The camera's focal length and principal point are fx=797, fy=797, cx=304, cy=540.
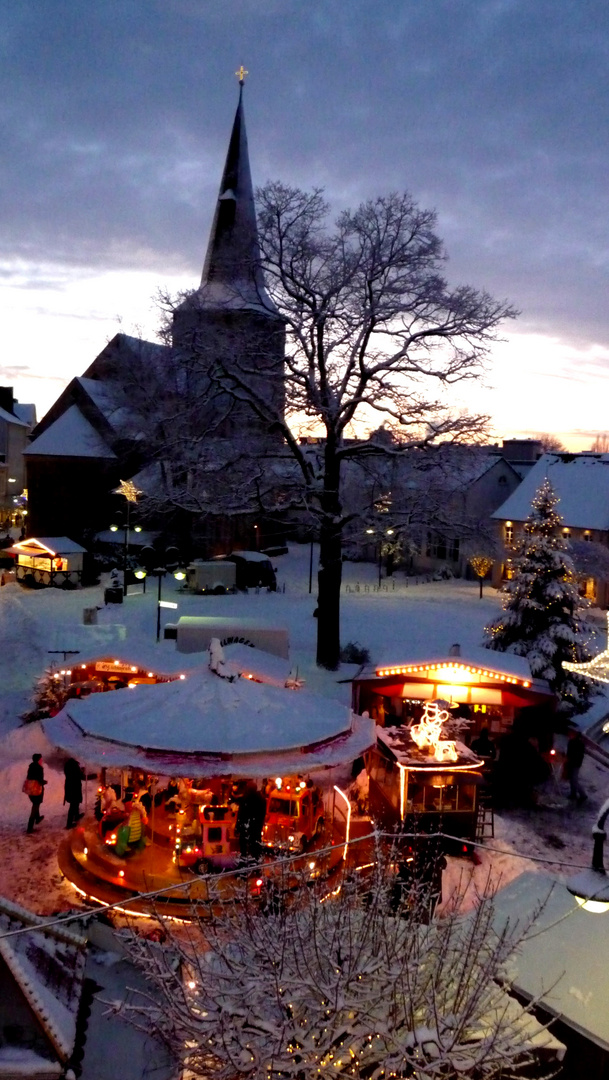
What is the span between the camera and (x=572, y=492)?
136 ft

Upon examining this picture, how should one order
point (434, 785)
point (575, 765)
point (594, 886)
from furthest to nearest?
point (575, 765) < point (434, 785) < point (594, 886)

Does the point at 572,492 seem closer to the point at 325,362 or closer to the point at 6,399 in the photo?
the point at 325,362

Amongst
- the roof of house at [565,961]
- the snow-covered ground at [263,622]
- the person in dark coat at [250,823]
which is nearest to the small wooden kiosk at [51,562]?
the snow-covered ground at [263,622]

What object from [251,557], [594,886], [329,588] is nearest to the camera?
[594,886]

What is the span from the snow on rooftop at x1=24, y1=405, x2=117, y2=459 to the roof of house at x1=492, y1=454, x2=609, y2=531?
21.6 metres

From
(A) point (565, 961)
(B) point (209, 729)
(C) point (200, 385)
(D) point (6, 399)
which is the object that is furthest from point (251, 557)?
(D) point (6, 399)

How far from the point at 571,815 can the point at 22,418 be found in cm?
7178

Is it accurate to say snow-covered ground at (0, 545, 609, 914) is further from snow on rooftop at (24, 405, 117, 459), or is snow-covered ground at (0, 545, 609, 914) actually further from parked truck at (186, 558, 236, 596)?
snow on rooftop at (24, 405, 117, 459)

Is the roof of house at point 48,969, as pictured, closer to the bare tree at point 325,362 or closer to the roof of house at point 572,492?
the bare tree at point 325,362

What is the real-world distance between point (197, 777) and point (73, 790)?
3.77 m

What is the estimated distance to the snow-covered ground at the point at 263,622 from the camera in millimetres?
12156

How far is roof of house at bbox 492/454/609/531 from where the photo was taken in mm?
39531

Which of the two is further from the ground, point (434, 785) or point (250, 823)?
point (434, 785)

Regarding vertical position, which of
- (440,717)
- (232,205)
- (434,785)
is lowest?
(434,785)
